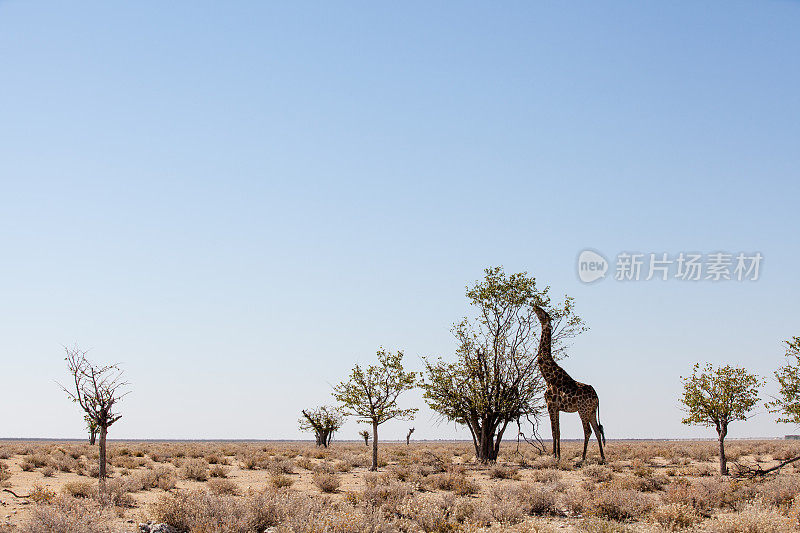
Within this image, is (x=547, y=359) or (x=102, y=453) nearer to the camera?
(x=102, y=453)

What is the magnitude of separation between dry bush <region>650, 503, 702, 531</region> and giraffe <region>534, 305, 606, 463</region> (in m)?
15.6

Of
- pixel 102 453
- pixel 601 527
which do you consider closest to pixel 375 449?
pixel 102 453

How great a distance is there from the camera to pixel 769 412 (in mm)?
23688

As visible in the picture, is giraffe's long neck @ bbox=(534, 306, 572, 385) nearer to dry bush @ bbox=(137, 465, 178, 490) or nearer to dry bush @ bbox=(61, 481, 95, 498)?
dry bush @ bbox=(137, 465, 178, 490)

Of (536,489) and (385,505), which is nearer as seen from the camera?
(385,505)

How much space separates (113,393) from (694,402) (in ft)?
73.2

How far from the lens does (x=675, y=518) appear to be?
13.6m

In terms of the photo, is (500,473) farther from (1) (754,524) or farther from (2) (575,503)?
(1) (754,524)

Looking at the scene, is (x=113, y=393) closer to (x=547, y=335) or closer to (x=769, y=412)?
(x=547, y=335)

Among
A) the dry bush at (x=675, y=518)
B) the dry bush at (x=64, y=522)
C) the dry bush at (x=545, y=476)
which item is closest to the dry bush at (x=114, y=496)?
the dry bush at (x=64, y=522)

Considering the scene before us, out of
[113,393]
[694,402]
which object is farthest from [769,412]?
[113,393]

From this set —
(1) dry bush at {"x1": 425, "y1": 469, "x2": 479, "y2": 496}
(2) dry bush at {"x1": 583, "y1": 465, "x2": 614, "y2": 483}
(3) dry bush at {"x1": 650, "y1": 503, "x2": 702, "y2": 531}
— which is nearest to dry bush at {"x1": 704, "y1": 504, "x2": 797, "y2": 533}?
(3) dry bush at {"x1": 650, "y1": 503, "x2": 702, "y2": 531}

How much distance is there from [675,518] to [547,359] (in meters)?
17.0

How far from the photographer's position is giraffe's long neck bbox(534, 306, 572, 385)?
30.3m
